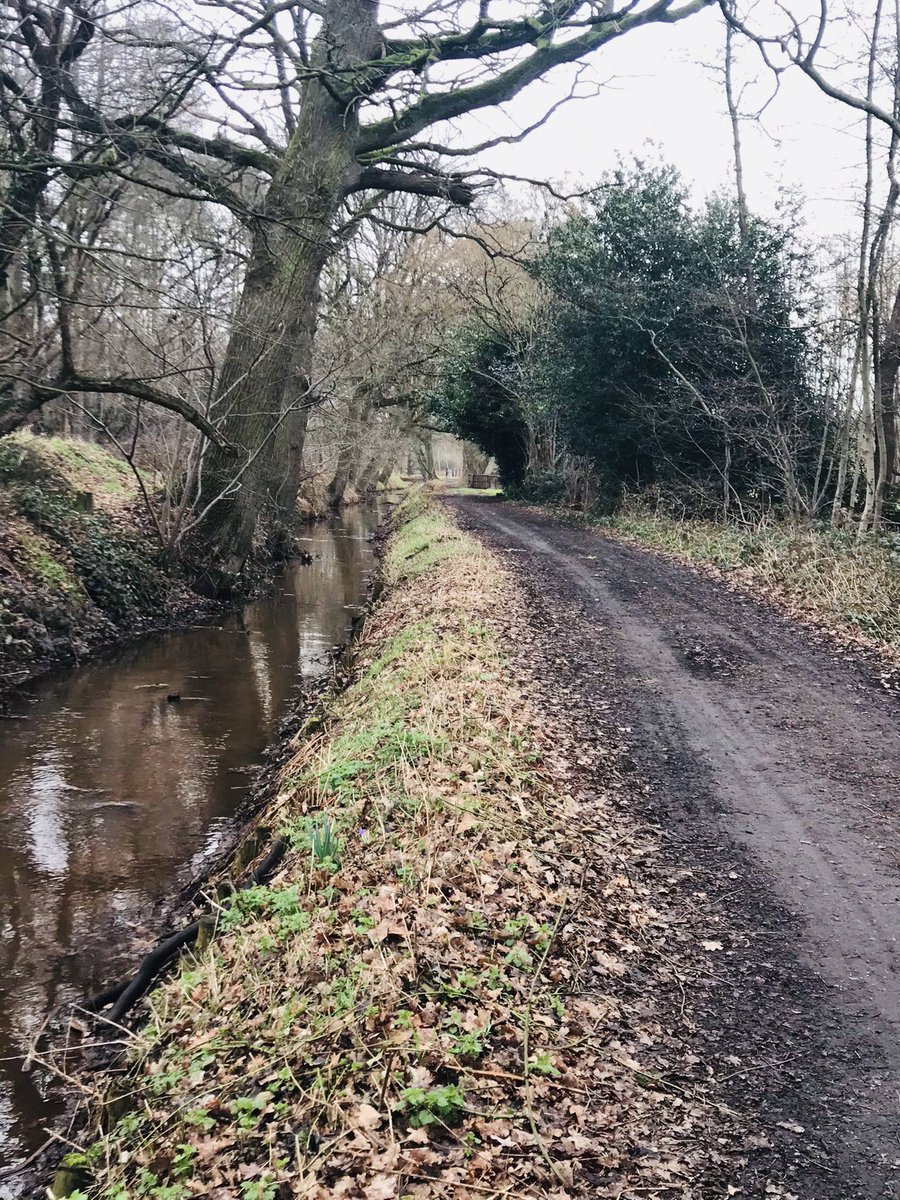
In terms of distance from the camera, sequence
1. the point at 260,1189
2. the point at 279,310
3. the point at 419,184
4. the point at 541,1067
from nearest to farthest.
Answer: the point at 260,1189
the point at 541,1067
the point at 279,310
the point at 419,184

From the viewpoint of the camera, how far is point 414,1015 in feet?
12.4

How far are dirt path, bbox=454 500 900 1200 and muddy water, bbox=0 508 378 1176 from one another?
3.26 meters

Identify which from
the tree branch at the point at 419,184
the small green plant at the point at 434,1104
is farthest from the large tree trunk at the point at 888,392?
the small green plant at the point at 434,1104

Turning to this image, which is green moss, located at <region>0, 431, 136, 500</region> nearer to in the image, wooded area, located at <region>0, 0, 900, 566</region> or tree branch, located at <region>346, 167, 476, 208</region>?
wooded area, located at <region>0, 0, 900, 566</region>

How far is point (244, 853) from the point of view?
6.09 metres

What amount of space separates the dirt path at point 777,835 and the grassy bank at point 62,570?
6.56 meters

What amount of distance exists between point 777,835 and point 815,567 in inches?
309

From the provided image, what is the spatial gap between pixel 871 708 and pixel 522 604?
478cm

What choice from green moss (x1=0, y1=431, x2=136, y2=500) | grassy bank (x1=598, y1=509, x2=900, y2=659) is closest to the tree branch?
green moss (x1=0, y1=431, x2=136, y2=500)

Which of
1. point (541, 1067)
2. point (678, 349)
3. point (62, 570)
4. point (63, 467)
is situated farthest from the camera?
point (678, 349)

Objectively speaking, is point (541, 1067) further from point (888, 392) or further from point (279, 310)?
point (888, 392)

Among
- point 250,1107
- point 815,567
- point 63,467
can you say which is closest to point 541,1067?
point 250,1107

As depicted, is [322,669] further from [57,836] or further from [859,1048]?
[859,1048]

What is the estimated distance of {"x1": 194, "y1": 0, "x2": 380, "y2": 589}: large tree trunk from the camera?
14.0 meters
